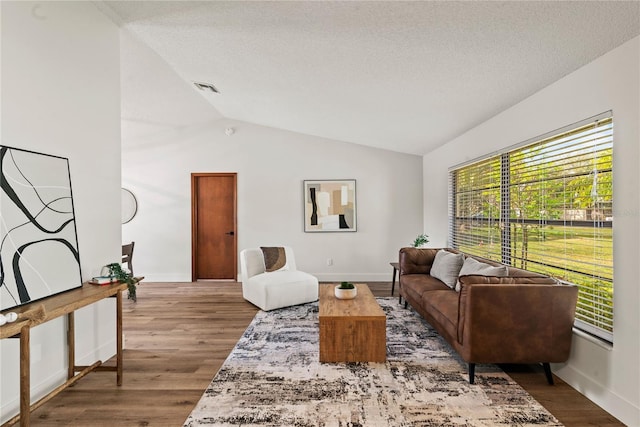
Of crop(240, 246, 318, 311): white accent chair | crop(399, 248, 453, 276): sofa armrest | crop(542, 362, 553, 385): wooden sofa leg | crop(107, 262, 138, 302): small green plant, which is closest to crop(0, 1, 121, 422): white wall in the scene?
crop(107, 262, 138, 302): small green plant

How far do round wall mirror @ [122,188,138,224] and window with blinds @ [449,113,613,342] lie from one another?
18.0 feet

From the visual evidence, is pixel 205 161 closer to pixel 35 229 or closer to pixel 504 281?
pixel 35 229

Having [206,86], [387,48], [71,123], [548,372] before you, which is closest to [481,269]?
[548,372]

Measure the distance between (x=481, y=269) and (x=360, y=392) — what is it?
64.4 inches

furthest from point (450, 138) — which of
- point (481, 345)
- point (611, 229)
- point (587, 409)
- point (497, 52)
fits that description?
point (587, 409)

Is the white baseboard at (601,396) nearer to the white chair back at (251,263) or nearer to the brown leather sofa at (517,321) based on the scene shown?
the brown leather sofa at (517,321)

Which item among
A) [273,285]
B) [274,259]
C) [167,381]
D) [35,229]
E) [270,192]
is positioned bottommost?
[167,381]

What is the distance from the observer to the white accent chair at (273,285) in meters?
4.37

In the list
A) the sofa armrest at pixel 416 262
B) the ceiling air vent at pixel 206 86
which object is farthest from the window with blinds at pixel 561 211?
the ceiling air vent at pixel 206 86

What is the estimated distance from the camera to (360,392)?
241cm

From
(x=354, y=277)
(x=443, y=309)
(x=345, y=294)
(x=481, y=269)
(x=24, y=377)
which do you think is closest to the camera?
(x=24, y=377)

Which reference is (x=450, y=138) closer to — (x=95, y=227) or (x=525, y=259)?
(x=525, y=259)

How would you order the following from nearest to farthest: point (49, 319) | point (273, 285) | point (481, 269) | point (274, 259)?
point (49, 319) < point (481, 269) < point (273, 285) < point (274, 259)

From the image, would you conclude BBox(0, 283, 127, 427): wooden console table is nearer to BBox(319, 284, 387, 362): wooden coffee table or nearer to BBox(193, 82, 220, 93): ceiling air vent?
BBox(319, 284, 387, 362): wooden coffee table
